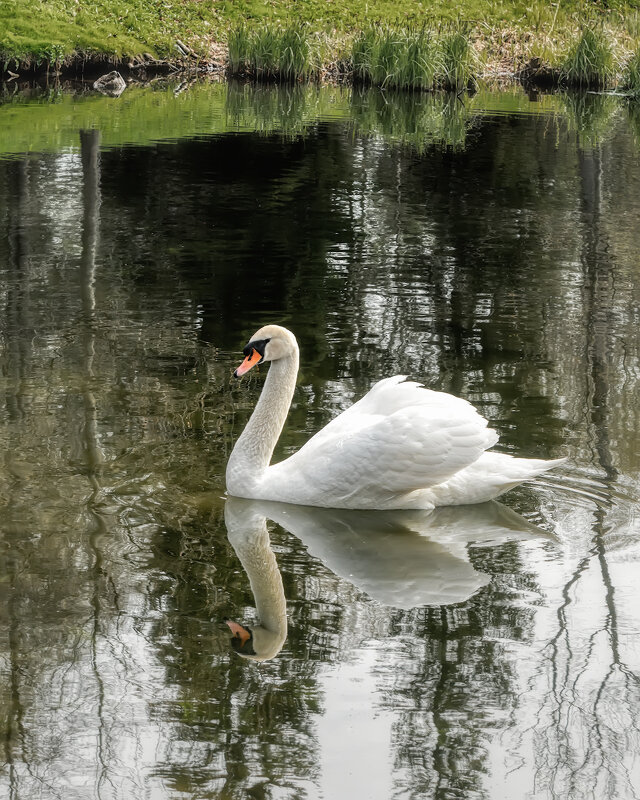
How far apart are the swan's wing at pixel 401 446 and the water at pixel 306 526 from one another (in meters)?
0.29

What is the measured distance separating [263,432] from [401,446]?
0.94m

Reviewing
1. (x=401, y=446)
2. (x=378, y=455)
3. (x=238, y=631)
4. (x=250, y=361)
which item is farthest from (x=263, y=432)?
(x=238, y=631)

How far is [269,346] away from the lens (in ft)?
24.3

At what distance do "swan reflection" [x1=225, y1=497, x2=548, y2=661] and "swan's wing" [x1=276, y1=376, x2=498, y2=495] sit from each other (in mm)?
222

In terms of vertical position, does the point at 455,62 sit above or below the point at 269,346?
above

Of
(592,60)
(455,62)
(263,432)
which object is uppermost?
(592,60)

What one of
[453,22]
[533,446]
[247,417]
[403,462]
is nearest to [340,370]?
[247,417]

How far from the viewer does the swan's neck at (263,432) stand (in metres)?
7.36

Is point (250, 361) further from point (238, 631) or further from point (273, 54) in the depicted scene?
point (273, 54)

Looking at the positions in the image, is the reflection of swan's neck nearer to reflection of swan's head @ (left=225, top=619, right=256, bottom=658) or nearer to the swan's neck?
reflection of swan's head @ (left=225, top=619, right=256, bottom=658)

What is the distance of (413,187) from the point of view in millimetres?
18391

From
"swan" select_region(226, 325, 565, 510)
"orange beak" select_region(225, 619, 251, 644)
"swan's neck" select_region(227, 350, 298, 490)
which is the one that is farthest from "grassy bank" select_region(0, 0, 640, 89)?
"orange beak" select_region(225, 619, 251, 644)

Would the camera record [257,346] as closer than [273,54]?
Yes

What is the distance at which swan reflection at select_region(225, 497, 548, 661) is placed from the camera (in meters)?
6.04
